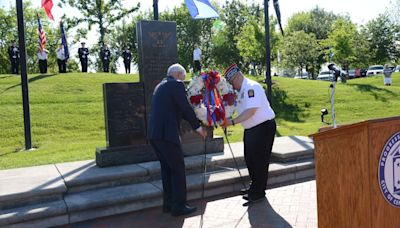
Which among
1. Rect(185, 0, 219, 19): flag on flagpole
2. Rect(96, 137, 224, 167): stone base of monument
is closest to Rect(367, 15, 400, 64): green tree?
Rect(185, 0, 219, 19): flag on flagpole

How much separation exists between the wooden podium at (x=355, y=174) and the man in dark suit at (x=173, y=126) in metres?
2.02

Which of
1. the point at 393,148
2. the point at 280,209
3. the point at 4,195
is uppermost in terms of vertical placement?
the point at 393,148

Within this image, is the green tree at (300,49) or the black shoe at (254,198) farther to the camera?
the green tree at (300,49)

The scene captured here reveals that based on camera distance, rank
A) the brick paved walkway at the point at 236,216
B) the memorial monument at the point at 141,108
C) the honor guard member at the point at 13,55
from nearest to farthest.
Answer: the brick paved walkway at the point at 236,216 < the memorial monument at the point at 141,108 < the honor guard member at the point at 13,55

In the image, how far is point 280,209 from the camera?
5215mm

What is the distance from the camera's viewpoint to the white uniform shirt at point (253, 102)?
17.2ft

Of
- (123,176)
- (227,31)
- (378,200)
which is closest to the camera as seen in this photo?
(378,200)

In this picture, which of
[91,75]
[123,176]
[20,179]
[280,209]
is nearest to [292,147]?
[280,209]

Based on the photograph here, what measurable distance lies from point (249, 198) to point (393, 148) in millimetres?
2836

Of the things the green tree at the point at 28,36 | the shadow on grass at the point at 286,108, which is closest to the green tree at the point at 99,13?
the green tree at the point at 28,36

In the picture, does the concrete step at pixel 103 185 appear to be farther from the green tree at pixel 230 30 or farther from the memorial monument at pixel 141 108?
the green tree at pixel 230 30

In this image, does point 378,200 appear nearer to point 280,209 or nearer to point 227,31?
point 280,209

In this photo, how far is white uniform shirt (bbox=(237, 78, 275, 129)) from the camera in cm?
524

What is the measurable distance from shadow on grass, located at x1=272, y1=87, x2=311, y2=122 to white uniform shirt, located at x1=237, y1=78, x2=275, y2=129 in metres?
9.67
